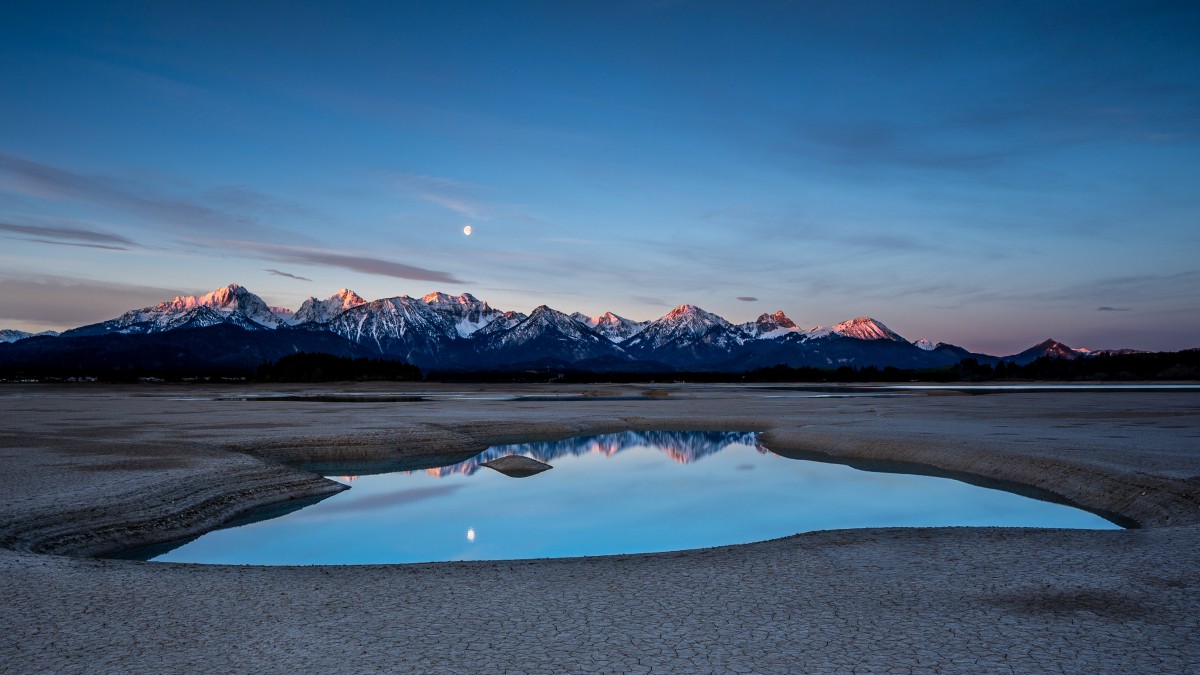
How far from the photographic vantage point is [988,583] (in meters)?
15.0

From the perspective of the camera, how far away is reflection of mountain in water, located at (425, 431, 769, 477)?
149 ft

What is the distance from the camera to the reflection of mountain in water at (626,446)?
45469 mm

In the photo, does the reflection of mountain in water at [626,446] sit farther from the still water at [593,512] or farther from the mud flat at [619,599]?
the mud flat at [619,599]

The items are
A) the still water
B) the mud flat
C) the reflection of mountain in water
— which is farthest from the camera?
the reflection of mountain in water

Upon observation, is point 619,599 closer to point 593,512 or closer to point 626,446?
point 593,512

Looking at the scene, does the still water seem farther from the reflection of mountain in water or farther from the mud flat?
the mud flat

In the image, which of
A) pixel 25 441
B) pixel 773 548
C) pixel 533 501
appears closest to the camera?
pixel 773 548

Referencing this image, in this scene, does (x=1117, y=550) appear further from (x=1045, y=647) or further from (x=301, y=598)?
(x=301, y=598)

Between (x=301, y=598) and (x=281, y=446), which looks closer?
(x=301, y=598)

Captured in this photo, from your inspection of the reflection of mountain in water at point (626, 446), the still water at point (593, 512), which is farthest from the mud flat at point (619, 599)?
the reflection of mountain in water at point (626, 446)

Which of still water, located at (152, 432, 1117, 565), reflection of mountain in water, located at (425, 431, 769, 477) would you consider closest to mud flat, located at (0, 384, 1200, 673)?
still water, located at (152, 432, 1117, 565)

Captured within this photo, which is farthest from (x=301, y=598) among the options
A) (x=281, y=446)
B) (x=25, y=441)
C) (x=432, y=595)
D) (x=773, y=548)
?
(x=25, y=441)

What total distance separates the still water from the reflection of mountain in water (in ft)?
5.95

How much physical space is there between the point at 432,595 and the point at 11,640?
661 centimetres
